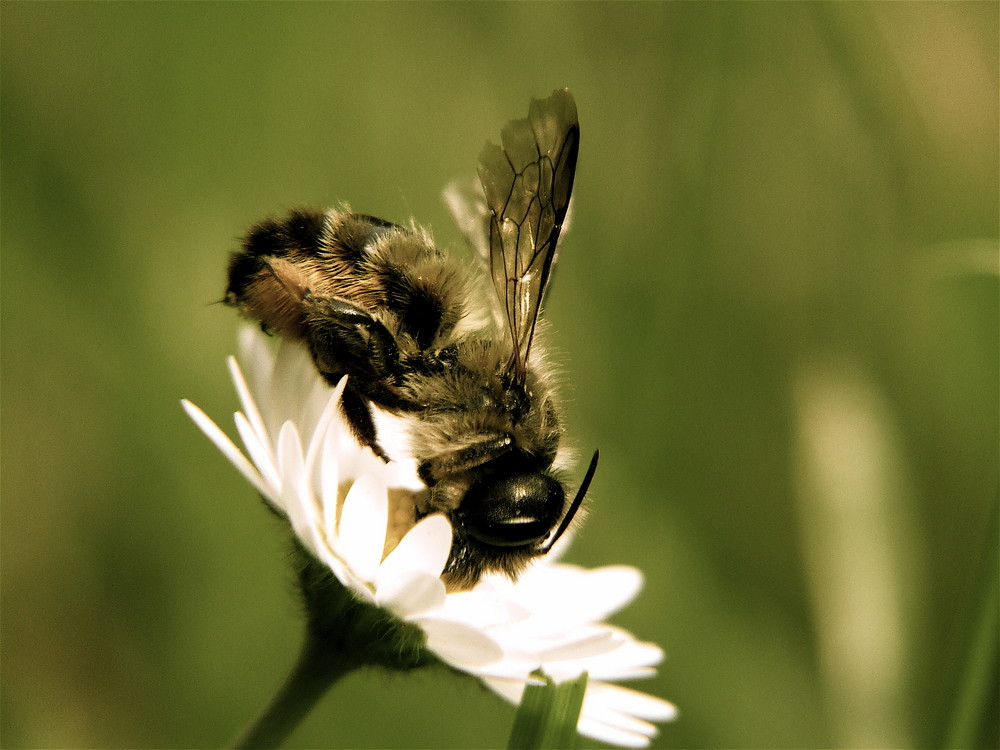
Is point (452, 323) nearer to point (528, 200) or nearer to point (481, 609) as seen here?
point (528, 200)

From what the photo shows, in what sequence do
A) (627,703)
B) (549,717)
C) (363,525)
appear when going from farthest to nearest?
(627,703) < (363,525) < (549,717)

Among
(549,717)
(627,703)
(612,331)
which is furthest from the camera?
(612,331)

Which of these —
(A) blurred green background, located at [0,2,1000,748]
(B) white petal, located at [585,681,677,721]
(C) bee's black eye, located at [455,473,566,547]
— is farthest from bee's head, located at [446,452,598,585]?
(A) blurred green background, located at [0,2,1000,748]

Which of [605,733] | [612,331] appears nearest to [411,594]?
[605,733]

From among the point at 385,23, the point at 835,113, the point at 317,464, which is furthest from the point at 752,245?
the point at 317,464

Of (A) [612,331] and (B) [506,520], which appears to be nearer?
(B) [506,520]

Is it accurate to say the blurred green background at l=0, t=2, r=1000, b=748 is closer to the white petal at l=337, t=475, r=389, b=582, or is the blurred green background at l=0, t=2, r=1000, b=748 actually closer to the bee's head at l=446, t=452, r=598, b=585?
the bee's head at l=446, t=452, r=598, b=585

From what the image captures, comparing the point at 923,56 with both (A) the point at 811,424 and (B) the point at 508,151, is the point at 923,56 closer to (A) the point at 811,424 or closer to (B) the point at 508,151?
(A) the point at 811,424
